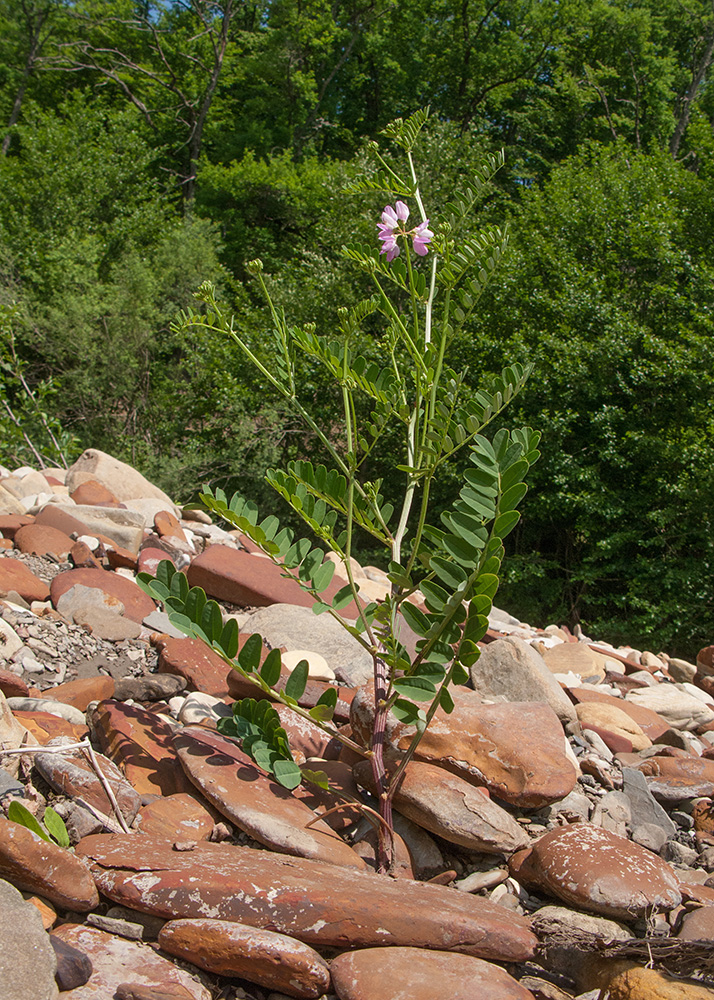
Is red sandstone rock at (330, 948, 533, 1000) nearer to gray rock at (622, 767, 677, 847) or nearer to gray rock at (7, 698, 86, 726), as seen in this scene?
gray rock at (622, 767, 677, 847)

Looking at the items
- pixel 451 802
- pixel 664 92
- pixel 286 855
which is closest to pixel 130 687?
pixel 286 855

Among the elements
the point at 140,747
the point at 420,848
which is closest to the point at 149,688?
the point at 140,747

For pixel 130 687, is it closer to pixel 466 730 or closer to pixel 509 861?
pixel 466 730

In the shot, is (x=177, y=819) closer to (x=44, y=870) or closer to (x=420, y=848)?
(x=44, y=870)

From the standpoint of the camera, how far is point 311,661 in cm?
306

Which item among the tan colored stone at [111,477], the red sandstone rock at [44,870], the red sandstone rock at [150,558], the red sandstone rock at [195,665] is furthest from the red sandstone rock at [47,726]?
the tan colored stone at [111,477]

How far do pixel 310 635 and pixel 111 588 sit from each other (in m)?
0.99

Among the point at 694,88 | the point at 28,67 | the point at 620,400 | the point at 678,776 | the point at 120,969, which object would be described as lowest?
the point at 120,969

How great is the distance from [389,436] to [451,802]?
9.18m

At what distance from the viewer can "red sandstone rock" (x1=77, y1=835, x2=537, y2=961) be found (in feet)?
5.11

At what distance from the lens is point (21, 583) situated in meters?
3.48

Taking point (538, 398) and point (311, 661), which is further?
point (538, 398)

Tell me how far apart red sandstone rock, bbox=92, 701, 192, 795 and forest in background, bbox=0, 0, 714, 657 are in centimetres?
690

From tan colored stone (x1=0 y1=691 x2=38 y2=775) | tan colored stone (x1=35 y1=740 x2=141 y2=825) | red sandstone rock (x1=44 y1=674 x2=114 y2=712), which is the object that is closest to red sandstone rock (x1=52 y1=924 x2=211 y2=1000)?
tan colored stone (x1=35 y1=740 x2=141 y2=825)
